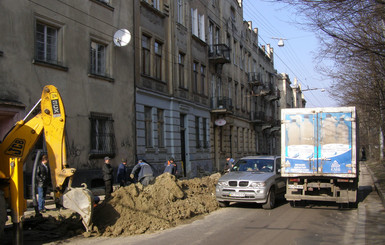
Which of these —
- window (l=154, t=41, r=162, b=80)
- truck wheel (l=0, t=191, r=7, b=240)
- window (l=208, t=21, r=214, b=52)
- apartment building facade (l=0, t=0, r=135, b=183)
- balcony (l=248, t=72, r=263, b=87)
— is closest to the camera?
truck wheel (l=0, t=191, r=7, b=240)

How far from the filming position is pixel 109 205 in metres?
9.86

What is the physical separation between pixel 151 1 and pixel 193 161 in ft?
35.0

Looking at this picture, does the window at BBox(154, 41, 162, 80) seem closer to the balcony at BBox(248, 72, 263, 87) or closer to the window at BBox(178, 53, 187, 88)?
the window at BBox(178, 53, 187, 88)

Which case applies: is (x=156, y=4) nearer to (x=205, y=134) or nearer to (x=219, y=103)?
(x=205, y=134)

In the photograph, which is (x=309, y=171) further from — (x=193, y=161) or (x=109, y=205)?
(x=193, y=161)

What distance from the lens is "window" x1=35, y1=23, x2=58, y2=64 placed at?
48.0 feet

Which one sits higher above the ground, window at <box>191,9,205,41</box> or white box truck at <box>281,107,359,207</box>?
window at <box>191,9,205,41</box>

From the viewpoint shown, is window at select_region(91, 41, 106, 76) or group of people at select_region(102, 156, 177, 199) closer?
group of people at select_region(102, 156, 177, 199)

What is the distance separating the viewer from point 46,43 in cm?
1498

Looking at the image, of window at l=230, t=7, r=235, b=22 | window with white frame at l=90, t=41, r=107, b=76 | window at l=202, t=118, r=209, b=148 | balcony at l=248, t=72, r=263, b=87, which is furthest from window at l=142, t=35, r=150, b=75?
balcony at l=248, t=72, r=263, b=87

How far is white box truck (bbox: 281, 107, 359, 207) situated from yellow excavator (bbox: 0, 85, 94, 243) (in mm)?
6881

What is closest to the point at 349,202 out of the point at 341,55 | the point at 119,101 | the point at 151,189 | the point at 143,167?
the point at 341,55

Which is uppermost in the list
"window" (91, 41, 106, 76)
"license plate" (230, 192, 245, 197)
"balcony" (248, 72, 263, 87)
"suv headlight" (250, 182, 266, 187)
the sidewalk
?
"balcony" (248, 72, 263, 87)

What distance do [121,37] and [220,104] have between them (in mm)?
14838
